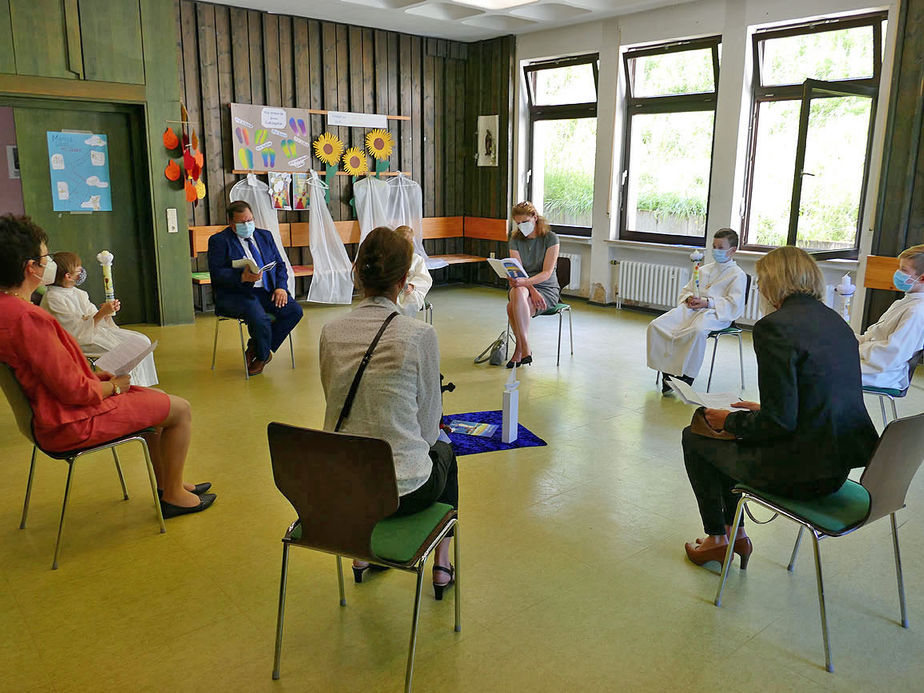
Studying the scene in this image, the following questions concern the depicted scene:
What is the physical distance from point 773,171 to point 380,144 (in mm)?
4265

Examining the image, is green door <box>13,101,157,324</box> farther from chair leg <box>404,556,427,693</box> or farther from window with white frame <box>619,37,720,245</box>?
chair leg <box>404,556,427,693</box>

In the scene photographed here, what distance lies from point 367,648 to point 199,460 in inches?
74.4

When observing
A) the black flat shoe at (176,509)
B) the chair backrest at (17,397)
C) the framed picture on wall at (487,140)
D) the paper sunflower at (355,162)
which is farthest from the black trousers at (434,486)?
the framed picture on wall at (487,140)

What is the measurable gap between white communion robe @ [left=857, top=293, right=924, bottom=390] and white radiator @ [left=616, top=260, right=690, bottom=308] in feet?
11.8

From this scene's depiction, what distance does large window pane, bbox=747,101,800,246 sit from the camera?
6770 mm

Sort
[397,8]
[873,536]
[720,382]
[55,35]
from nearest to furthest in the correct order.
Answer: [873,536]
[720,382]
[55,35]
[397,8]

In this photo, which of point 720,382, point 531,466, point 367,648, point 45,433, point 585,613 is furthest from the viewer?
point 720,382

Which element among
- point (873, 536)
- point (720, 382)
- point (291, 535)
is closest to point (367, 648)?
point (291, 535)

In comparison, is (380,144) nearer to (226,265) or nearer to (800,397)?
(226,265)

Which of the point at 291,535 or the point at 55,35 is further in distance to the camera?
the point at 55,35

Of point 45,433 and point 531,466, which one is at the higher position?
point 45,433

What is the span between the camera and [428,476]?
2293 mm

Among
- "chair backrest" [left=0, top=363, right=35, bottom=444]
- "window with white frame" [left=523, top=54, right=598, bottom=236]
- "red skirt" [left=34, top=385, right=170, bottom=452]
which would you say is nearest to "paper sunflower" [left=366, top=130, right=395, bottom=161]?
"window with white frame" [left=523, top=54, right=598, bottom=236]

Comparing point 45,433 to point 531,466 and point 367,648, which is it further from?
point 531,466
